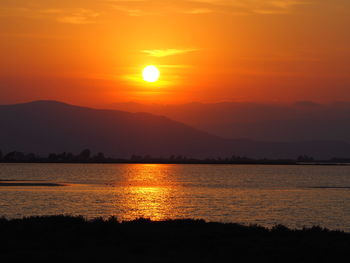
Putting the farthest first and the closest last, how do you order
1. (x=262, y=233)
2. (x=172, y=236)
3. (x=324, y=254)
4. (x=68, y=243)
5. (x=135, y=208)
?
(x=135, y=208) < (x=262, y=233) < (x=172, y=236) < (x=68, y=243) < (x=324, y=254)

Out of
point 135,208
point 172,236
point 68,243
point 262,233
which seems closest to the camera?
point 68,243

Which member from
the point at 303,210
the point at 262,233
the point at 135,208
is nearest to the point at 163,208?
the point at 135,208

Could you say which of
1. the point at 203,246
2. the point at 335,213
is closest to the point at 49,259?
the point at 203,246

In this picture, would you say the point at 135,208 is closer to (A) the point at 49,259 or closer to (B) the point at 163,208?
(B) the point at 163,208

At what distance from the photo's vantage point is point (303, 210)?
7538 centimetres

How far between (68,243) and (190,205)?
53.0 m

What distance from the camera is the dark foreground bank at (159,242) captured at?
27000mm

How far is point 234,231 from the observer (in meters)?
35.1

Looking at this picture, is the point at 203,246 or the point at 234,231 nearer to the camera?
the point at 203,246

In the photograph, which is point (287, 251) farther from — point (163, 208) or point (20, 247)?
point (163, 208)

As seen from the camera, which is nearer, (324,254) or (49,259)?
(49,259)

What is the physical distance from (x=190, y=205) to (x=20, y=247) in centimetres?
5482

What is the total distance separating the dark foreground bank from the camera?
88.6ft

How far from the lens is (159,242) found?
31.3m
